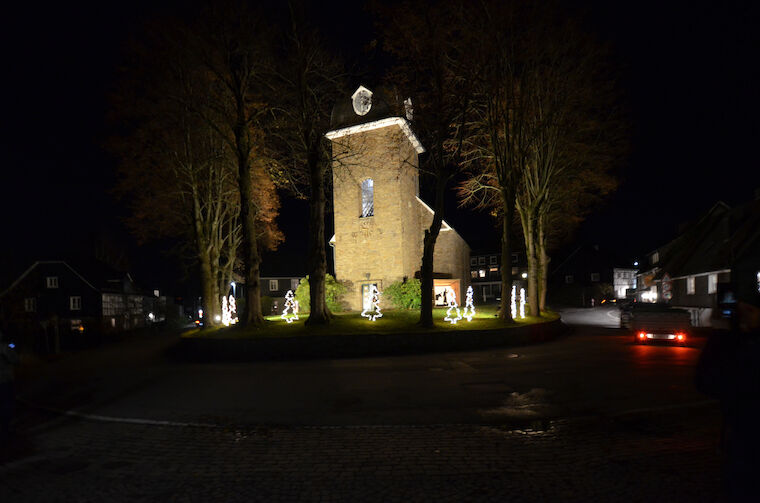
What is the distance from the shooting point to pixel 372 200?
102 feet

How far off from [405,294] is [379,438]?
69.4 feet

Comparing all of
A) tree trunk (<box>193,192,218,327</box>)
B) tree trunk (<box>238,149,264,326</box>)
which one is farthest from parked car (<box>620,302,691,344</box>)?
tree trunk (<box>193,192,218,327</box>)

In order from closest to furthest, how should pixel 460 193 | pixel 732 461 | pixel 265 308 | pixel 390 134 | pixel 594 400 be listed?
pixel 732 461 < pixel 594 400 < pixel 460 193 < pixel 390 134 < pixel 265 308

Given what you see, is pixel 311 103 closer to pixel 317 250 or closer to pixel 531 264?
pixel 317 250

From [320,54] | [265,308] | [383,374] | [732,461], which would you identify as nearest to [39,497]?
[732,461]

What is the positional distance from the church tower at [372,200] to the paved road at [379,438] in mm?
17562

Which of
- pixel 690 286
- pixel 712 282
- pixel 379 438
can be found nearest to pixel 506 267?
pixel 379 438

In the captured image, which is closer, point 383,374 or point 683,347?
point 383,374

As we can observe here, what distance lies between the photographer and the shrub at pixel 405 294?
27531 millimetres

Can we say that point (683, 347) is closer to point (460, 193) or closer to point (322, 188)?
point (460, 193)

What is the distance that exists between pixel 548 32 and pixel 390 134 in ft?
35.8

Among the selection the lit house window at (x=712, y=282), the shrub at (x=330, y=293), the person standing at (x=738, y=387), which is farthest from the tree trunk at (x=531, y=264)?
the person standing at (x=738, y=387)

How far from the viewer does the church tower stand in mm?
29547

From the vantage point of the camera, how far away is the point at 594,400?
28.6 feet
